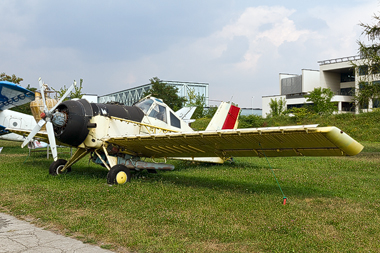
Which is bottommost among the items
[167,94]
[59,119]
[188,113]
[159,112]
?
[59,119]

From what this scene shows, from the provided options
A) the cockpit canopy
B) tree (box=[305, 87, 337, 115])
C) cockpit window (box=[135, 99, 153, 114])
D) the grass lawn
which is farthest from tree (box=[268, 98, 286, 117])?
cockpit window (box=[135, 99, 153, 114])

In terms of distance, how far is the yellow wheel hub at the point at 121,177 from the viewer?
876 cm

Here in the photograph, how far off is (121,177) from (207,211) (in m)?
3.67

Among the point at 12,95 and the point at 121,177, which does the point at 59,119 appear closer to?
the point at 121,177

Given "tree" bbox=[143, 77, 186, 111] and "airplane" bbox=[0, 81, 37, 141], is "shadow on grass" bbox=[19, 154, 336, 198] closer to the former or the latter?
"airplane" bbox=[0, 81, 37, 141]

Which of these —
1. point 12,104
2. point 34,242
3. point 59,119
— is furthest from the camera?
point 12,104

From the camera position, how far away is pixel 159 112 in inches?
419

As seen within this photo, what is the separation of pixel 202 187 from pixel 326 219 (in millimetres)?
3673

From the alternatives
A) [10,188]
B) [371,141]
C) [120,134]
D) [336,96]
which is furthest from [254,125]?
[10,188]

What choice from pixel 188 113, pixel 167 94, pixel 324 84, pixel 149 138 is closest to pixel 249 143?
pixel 149 138

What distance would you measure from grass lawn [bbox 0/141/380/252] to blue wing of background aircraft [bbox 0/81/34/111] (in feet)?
27.9

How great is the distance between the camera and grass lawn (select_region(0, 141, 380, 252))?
4348mm

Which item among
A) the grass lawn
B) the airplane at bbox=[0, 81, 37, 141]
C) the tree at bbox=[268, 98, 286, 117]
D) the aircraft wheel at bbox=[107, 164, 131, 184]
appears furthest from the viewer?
the tree at bbox=[268, 98, 286, 117]

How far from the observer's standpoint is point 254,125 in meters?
32.4
